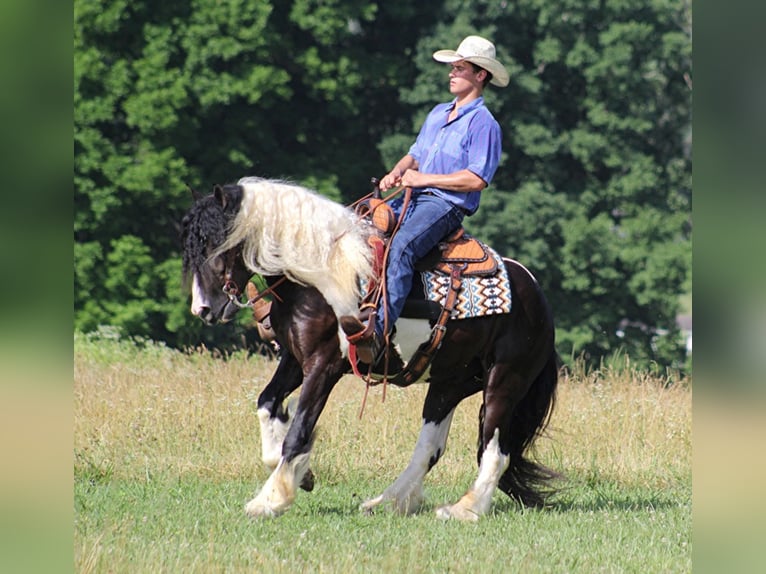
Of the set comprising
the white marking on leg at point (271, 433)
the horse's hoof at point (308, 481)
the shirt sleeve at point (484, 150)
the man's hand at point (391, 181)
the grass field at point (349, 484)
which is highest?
the shirt sleeve at point (484, 150)

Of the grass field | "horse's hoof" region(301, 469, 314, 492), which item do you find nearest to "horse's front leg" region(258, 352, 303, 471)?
"horse's hoof" region(301, 469, 314, 492)

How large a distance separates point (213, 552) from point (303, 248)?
5.88 feet

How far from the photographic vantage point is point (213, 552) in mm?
5617

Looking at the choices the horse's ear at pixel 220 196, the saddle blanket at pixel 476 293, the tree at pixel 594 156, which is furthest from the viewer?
the tree at pixel 594 156

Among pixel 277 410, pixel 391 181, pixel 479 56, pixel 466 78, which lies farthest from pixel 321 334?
pixel 479 56

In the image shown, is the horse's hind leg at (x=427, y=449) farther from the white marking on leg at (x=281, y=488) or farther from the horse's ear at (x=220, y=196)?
the horse's ear at (x=220, y=196)

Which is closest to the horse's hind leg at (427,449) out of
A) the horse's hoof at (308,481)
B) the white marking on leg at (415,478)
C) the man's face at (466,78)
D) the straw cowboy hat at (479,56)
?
the white marking on leg at (415,478)

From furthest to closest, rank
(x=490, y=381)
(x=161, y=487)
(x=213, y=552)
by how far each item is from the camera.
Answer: (x=161, y=487), (x=490, y=381), (x=213, y=552)

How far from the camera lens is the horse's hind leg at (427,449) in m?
7.19

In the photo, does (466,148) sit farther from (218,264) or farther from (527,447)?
(527,447)

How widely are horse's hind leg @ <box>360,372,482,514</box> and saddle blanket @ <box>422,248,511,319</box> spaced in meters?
0.60

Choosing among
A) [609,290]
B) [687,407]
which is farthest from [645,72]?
[687,407]

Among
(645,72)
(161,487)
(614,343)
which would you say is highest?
(645,72)
